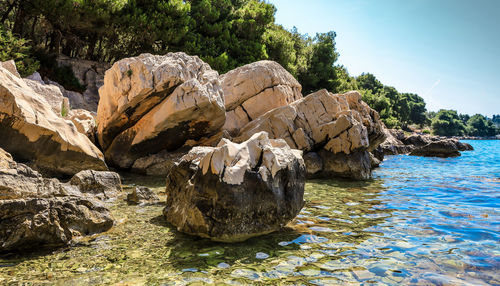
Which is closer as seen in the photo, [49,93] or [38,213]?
[38,213]

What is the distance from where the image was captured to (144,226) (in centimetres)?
630

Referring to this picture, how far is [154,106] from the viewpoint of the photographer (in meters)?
12.2

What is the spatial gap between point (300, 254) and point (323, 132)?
10.2 metres

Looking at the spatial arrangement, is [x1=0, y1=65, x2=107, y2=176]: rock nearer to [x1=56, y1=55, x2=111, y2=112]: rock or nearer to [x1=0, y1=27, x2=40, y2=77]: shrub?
[x1=0, y1=27, x2=40, y2=77]: shrub

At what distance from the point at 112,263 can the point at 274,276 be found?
2.28m

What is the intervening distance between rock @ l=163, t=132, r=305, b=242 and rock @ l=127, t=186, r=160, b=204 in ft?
5.88

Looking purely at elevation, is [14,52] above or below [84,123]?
above

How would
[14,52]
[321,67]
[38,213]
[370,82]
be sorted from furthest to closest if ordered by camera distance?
[370,82], [321,67], [14,52], [38,213]

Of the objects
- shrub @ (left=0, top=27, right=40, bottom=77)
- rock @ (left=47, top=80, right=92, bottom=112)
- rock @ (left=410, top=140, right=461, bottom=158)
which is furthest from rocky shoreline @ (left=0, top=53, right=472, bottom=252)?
rock @ (left=410, top=140, right=461, bottom=158)

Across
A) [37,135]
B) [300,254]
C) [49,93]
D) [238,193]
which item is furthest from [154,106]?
A: [300,254]

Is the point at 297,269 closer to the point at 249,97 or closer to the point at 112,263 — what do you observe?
the point at 112,263

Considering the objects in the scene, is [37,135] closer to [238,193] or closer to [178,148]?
[178,148]

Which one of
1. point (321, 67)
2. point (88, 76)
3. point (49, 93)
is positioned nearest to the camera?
point (49, 93)

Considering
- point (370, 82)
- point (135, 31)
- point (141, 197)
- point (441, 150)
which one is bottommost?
point (141, 197)
